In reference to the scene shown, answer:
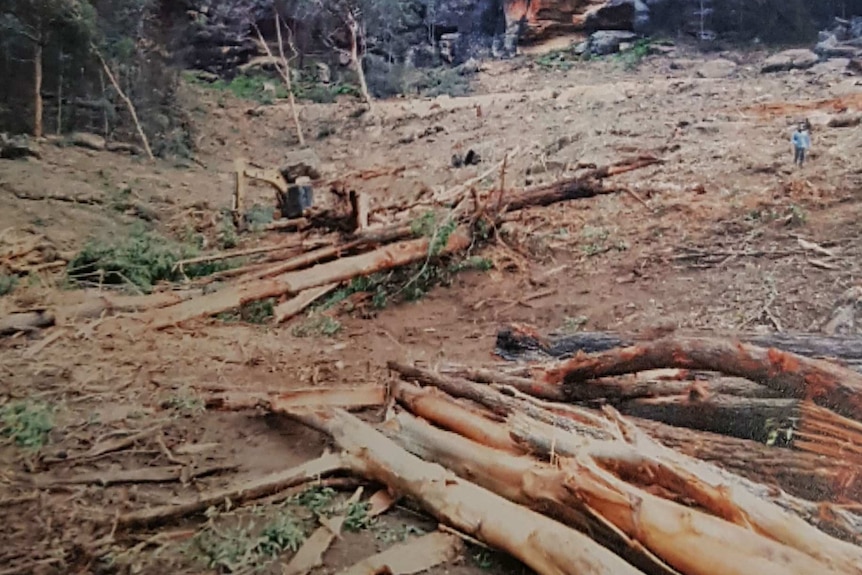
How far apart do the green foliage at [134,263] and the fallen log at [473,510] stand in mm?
1847

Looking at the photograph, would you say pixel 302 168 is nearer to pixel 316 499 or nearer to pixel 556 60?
pixel 316 499

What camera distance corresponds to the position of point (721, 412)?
186 centimetres

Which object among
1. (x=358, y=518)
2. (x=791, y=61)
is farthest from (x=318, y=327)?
(x=791, y=61)

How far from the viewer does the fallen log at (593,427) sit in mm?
1414

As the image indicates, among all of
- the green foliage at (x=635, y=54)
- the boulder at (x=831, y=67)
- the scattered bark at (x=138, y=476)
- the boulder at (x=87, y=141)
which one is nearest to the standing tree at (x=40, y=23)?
the boulder at (x=87, y=141)

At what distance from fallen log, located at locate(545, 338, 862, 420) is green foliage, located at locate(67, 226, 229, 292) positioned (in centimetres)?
225

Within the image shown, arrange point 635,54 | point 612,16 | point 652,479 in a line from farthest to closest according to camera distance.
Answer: point 612,16 → point 635,54 → point 652,479

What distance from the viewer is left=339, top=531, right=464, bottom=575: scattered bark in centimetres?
162

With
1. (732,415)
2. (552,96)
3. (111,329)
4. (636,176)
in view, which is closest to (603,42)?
(552,96)

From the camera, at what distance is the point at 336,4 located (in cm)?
909

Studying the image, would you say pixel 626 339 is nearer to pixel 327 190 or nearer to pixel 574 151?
pixel 574 151

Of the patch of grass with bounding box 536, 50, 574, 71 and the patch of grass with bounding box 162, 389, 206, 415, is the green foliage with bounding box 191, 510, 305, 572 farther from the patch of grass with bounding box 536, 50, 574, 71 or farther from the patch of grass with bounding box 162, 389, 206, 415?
the patch of grass with bounding box 536, 50, 574, 71

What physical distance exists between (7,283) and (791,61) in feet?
21.2

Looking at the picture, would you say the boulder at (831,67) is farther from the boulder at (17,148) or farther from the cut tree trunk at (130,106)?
the boulder at (17,148)
